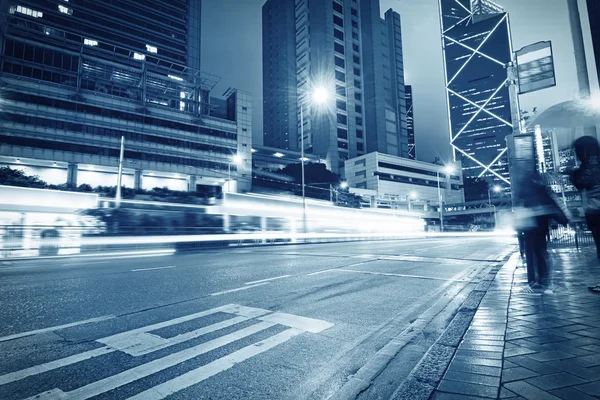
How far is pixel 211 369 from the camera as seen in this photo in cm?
229

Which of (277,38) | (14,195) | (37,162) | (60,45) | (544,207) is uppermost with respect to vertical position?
(277,38)

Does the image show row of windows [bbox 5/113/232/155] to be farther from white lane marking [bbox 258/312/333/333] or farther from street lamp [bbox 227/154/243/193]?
white lane marking [bbox 258/312/333/333]

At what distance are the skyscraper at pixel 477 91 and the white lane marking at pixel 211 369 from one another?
175 m

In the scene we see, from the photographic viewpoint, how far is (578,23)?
7.84 m

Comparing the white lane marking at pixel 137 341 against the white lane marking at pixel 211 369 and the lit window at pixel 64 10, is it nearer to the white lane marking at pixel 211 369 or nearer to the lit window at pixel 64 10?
the white lane marking at pixel 211 369

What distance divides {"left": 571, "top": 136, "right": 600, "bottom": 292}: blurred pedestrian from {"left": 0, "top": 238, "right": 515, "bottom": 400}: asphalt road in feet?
7.80

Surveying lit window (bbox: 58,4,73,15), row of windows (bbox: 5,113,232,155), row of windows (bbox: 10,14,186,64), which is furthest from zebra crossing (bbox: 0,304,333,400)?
lit window (bbox: 58,4,73,15)

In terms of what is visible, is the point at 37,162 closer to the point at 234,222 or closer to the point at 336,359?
the point at 234,222

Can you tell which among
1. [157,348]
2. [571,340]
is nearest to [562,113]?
[571,340]

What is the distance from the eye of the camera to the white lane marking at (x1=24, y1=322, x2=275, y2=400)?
189 centimetres

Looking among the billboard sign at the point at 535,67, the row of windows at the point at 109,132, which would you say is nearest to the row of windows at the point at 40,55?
the row of windows at the point at 109,132

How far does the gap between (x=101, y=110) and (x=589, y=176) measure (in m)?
61.5

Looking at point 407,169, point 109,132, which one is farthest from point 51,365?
point 407,169

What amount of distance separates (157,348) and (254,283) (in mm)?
3218
